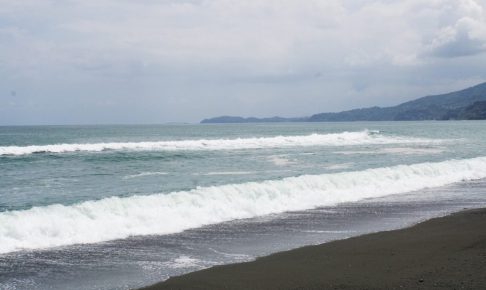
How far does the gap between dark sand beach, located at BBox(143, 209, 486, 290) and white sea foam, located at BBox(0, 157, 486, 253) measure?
3.82 m

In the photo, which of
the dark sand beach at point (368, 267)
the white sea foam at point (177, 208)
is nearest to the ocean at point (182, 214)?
the white sea foam at point (177, 208)

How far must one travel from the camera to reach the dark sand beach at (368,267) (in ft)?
22.1

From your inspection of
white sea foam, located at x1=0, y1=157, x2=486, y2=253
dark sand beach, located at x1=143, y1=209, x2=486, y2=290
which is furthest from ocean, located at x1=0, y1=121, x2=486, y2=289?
dark sand beach, located at x1=143, y1=209, x2=486, y2=290

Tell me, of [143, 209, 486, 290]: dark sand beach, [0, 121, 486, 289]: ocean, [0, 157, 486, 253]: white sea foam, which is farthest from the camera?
[0, 157, 486, 253]: white sea foam

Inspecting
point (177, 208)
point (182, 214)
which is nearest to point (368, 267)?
point (182, 214)

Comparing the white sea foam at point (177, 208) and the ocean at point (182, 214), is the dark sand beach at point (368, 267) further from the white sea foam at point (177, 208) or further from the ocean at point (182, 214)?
the white sea foam at point (177, 208)

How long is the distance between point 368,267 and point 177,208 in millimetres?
6529

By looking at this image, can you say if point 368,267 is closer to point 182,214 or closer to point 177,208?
point 182,214

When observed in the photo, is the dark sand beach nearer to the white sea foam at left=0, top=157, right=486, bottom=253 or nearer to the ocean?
the ocean

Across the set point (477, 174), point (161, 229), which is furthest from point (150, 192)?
point (477, 174)

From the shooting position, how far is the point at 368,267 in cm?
759

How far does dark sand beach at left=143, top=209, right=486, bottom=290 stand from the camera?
6734 millimetres

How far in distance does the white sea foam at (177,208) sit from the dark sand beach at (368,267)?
12.5ft

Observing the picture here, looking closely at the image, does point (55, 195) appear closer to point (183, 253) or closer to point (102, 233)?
point (102, 233)
